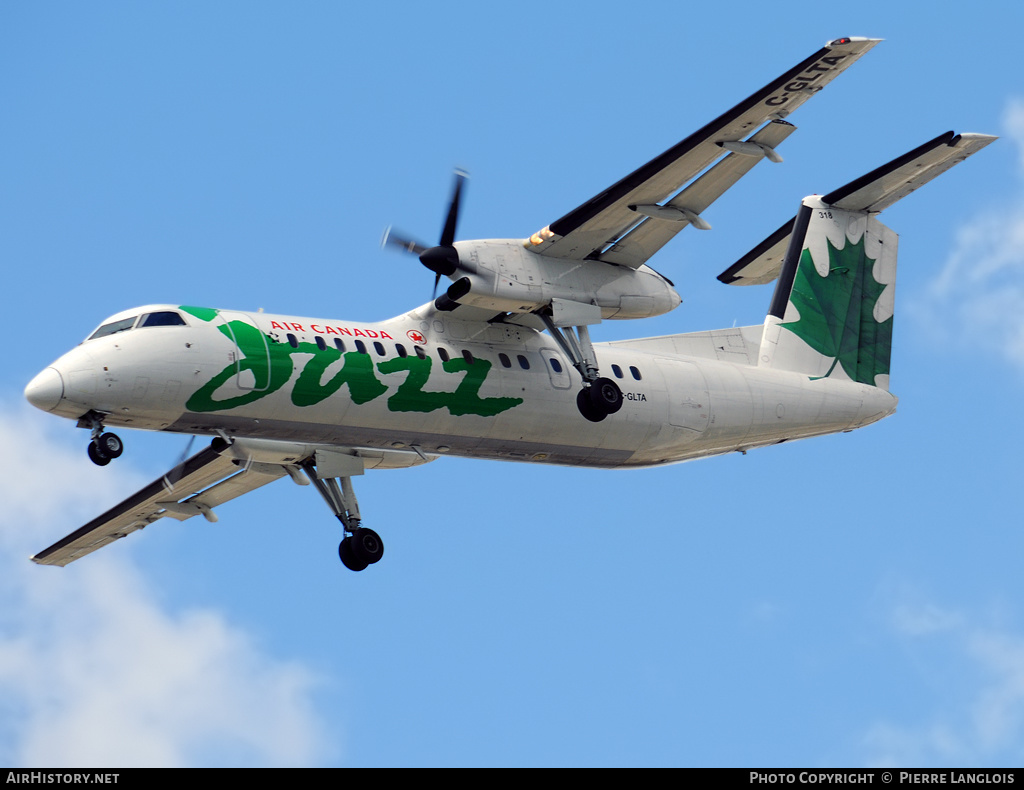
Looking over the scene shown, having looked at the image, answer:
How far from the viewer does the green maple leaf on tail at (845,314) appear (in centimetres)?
2194

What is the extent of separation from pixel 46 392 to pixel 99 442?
2.62 ft

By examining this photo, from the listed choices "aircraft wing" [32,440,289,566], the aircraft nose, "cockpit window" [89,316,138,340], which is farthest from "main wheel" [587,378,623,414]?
the aircraft nose

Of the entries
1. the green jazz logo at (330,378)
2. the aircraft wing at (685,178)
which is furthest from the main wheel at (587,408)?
the aircraft wing at (685,178)

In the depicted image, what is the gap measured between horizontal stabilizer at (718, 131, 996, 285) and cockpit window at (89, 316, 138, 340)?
32.0 feet

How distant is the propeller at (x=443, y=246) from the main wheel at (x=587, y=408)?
2.27 meters

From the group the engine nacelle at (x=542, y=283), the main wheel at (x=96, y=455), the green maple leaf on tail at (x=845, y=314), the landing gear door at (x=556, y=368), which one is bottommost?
the main wheel at (x=96, y=455)

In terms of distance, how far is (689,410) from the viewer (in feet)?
65.9

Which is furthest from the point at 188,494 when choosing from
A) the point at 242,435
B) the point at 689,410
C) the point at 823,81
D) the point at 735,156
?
the point at 823,81

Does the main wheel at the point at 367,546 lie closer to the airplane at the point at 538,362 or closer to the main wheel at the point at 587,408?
the airplane at the point at 538,362

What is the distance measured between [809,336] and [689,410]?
9.41ft

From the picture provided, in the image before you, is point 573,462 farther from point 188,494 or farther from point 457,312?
point 188,494

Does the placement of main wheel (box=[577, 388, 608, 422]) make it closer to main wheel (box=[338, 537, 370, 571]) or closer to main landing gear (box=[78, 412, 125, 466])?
main wheel (box=[338, 537, 370, 571])

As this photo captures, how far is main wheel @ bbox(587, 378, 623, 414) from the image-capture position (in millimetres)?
18703
